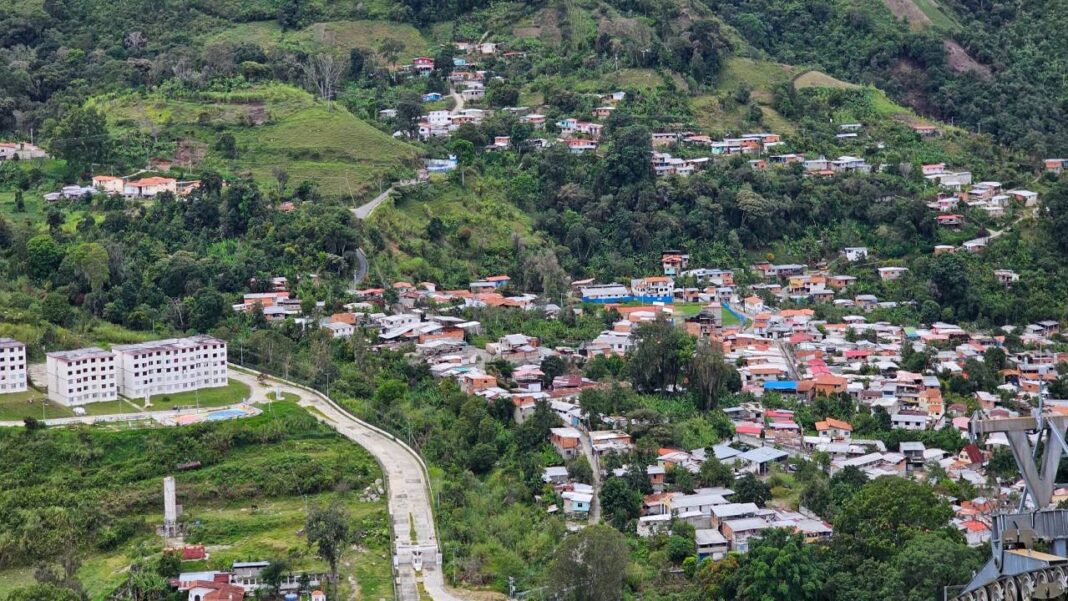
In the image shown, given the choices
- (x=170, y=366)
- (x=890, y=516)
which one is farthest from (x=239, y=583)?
(x=890, y=516)

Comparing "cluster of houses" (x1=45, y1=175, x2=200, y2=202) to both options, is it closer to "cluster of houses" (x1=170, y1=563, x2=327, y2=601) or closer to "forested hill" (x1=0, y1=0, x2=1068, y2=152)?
"forested hill" (x1=0, y1=0, x2=1068, y2=152)

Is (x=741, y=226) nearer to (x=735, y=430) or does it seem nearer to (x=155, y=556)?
(x=735, y=430)


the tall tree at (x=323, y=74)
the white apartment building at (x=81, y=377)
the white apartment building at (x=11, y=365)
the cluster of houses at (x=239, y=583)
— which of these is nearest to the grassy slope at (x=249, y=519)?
the cluster of houses at (x=239, y=583)

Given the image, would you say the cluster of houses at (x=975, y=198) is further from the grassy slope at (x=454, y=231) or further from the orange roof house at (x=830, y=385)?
the orange roof house at (x=830, y=385)

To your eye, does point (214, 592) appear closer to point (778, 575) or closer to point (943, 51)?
point (778, 575)

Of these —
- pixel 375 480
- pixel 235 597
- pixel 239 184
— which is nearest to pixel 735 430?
pixel 375 480
